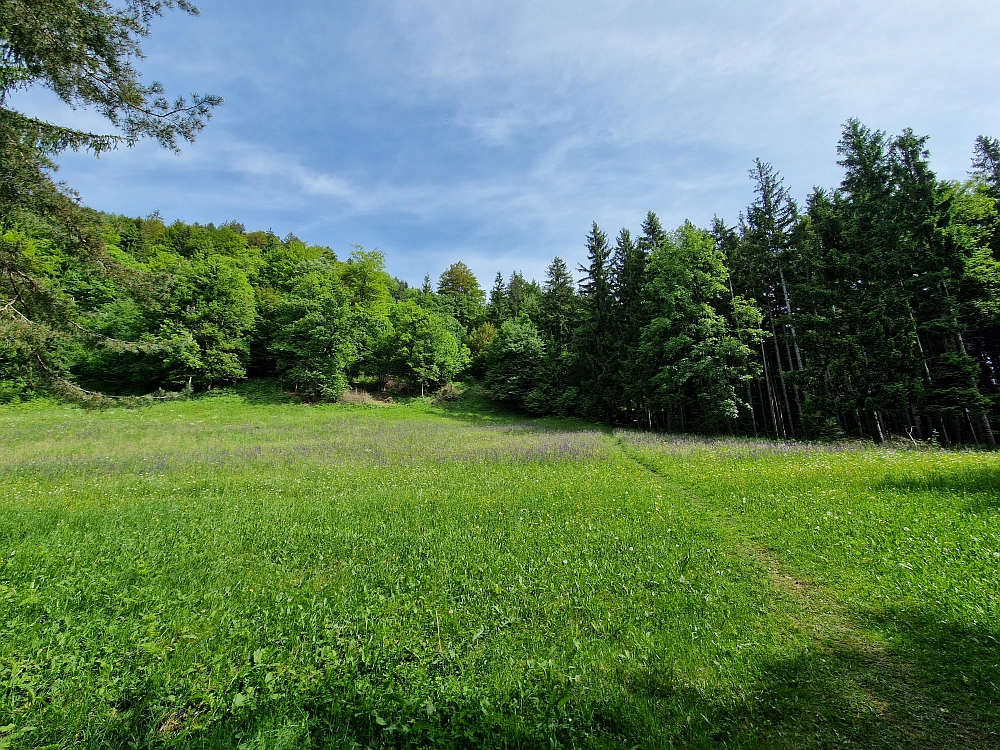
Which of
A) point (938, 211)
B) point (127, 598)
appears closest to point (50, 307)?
point (127, 598)

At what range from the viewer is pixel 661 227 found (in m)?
33.1

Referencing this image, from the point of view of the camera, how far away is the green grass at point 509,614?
125 inches

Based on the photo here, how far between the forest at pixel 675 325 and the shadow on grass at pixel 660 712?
317 inches

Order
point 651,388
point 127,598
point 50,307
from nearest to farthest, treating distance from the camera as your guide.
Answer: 1. point 127,598
2. point 50,307
3. point 651,388

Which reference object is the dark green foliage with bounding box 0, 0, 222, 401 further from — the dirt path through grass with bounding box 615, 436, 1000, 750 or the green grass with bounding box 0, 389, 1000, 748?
the dirt path through grass with bounding box 615, 436, 1000, 750

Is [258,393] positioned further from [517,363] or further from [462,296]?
[462,296]

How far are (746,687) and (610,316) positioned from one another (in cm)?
3318

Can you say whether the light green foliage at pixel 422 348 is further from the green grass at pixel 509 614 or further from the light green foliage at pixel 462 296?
the green grass at pixel 509 614

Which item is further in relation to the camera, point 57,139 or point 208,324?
point 208,324

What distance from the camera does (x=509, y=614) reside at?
4855mm

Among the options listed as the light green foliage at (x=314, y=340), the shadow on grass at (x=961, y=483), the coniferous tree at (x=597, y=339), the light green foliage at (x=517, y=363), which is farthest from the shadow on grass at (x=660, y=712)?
the light green foliage at (x=314, y=340)

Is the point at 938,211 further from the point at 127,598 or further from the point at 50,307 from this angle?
the point at 50,307

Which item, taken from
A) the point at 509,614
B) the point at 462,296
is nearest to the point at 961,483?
the point at 509,614

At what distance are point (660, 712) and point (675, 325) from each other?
2658 centimetres
